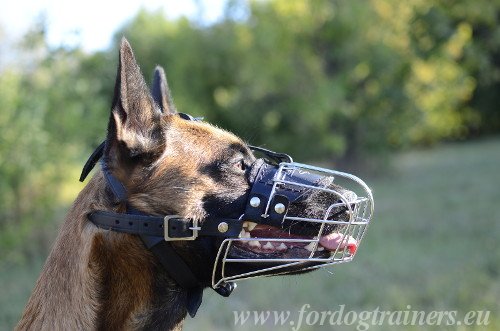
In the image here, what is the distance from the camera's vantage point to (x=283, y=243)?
2.68 meters

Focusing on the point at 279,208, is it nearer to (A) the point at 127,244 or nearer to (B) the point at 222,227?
(B) the point at 222,227

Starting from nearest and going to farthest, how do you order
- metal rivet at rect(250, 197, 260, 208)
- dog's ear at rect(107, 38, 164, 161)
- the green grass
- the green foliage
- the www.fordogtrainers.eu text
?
dog's ear at rect(107, 38, 164, 161) < metal rivet at rect(250, 197, 260, 208) < the www.fordogtrainers.eu text < the green grass < the green foliage

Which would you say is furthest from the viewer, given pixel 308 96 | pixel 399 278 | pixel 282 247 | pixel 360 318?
pixel 308 96

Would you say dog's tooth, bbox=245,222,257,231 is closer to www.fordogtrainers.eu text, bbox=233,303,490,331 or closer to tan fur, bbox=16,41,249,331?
tan fur, bbox=16,41,249,331

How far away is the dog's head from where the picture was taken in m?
2.49

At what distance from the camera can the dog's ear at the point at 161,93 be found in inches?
127

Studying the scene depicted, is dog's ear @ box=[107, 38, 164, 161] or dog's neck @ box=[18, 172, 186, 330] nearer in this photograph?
dog's ear @ box=[107, 38, 164, 161]

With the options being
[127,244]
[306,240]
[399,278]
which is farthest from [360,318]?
[127,244]

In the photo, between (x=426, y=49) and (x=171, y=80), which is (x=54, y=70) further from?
(x=171, y=80)

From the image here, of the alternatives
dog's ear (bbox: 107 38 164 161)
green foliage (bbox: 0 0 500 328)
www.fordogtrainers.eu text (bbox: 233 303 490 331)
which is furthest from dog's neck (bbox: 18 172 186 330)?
www.fordogtrainers.eu text (bbox: 233 303 490 331)

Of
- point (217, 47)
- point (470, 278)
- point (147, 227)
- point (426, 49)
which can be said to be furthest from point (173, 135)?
point (217, 47)

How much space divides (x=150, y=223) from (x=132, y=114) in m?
0.47

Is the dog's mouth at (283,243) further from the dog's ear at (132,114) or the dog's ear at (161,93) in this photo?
the dog's ear at (161,93)

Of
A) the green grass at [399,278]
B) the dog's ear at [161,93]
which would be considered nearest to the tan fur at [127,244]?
the dog's ear at [161,93]
